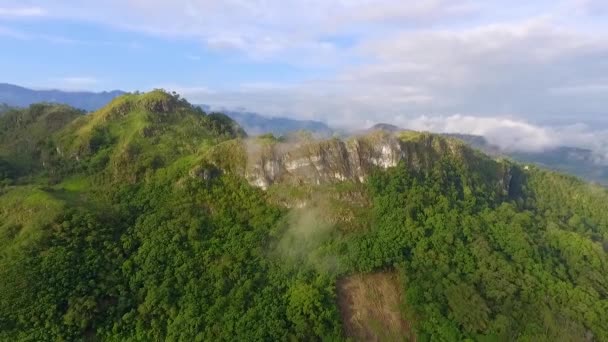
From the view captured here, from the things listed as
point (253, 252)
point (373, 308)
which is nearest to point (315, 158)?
point (253, 252)

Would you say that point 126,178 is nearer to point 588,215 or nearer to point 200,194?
point 200,194

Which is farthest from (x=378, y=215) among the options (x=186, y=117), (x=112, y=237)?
(x=186, y=117)

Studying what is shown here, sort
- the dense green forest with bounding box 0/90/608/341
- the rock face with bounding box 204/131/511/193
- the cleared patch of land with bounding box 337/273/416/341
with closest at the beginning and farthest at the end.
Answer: the dense green forest with bounding box 0/90/608/341
the cleared patch of land with bounding box 337/273/416/341
the rock face with bounding box 204/131/511/193

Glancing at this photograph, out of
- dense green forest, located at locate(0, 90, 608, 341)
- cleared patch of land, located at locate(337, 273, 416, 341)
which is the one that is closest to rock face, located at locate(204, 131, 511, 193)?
dense green forest, located at locate(0, 90, 608, 341)

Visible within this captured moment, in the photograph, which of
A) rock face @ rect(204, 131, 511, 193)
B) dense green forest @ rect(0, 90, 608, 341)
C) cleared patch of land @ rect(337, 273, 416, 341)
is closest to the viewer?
dense green forest @ rect(0, 90, 608, 341)

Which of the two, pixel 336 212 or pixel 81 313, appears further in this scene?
pixel 336 212

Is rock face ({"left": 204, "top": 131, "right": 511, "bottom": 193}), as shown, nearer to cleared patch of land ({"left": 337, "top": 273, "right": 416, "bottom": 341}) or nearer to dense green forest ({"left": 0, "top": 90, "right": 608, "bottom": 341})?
dense green forest ({"left": 0, "top": 90, "right": 608, "bottom": 341})

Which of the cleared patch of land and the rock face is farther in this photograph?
the rock face
